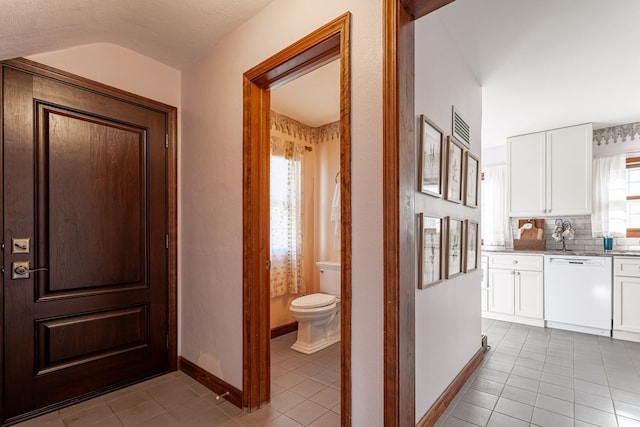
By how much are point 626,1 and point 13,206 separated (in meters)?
3.80

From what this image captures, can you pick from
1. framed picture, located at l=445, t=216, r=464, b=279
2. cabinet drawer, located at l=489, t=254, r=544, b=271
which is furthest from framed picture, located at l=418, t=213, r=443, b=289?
cabinet drawer, located at l=489, t=254, r=544, b=271

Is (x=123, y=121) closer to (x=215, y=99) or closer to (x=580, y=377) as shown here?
(x=215, y=99)

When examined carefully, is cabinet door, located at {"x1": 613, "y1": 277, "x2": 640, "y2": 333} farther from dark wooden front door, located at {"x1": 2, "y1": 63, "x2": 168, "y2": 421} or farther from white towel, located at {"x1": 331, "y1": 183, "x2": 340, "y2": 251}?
dark wooden front door, located at {"x1": 2, "y1": 63, "x2": 168, "y2": 421}

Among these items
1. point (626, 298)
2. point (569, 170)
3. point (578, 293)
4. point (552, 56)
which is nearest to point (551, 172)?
point (569, 170)

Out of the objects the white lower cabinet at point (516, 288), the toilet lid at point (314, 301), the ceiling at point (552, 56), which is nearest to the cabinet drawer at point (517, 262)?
the white lower cabinet at point (516, 288)

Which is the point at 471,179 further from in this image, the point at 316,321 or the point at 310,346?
the point at 310,346

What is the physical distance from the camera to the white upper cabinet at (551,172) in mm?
3801

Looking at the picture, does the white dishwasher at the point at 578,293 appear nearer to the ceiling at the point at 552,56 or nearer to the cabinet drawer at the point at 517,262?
the cabinet drawer at the point at 517,262

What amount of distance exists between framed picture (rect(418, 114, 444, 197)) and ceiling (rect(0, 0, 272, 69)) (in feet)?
4.01

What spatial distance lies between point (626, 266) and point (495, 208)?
1.74m

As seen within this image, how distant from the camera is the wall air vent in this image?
2.24 metres

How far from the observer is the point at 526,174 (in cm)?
419

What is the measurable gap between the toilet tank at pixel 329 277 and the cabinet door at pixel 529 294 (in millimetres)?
2360

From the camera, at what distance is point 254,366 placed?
196 centimetres
